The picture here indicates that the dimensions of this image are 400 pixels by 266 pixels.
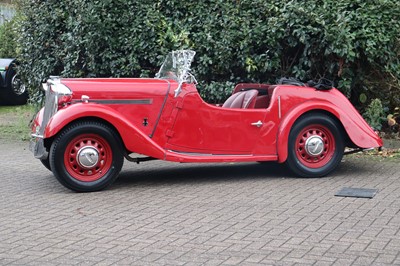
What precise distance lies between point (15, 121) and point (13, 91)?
3538 millimetres

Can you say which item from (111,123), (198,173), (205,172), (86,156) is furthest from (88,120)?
(205,172)

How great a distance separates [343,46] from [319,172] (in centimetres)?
279

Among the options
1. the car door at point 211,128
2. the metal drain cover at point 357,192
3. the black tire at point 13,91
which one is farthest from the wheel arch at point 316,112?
the black tire at point 13,91

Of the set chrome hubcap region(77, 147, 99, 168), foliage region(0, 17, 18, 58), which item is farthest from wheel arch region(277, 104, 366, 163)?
foliage region(0, 17, 18, 58)

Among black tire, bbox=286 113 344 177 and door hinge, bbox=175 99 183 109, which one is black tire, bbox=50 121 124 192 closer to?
door hinge, bbox=175 99 183 109

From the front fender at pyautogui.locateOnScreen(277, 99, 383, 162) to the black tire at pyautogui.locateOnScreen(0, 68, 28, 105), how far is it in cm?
1179

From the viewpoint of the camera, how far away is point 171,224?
6.65 metres

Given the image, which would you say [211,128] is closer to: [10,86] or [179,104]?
[179,104]

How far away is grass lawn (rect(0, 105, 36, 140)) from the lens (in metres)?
13.9

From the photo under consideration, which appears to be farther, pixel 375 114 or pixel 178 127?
pixel 375 114

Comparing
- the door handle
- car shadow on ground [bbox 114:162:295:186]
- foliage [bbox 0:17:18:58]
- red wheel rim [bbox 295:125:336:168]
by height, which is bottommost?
car shadow on ground [bbox 114:162:295:186]

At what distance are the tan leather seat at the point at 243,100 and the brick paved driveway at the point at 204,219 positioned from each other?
0.94 metres

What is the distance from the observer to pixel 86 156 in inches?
319

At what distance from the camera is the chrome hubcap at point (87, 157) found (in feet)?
26.6
